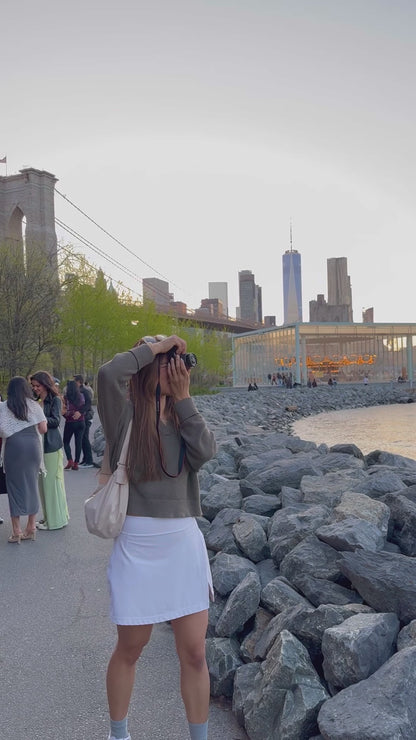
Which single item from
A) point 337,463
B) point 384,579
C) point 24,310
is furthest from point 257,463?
point 24,310

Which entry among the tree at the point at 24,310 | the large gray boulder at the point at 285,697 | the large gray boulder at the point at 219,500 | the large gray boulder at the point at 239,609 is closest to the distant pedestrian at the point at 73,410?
the large gray boulder at the point at 219,500

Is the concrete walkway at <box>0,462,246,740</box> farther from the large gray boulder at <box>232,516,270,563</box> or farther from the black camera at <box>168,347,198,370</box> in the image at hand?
the black camera at <box>168,347,198,370</box>

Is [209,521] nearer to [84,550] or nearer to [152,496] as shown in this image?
[84,550]

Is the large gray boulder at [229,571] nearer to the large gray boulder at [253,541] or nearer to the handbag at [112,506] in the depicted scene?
the large gray boulder at [253,541]

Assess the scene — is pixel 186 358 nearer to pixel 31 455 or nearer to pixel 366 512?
pixel 366 512

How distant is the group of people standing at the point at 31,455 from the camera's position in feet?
22.0

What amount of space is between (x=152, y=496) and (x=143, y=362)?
59 cm

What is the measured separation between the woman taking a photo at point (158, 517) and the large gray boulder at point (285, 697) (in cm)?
48

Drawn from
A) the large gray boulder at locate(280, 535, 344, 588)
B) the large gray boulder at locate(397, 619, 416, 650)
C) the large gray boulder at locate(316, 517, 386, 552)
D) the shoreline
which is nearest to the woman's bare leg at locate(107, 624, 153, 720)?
the large gray boulder at locate(397, 619, 416, 650)

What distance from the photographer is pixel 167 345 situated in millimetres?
2580

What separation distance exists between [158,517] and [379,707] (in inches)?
51.7

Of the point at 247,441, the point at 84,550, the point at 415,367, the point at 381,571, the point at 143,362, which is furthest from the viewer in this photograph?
the point at 415,367

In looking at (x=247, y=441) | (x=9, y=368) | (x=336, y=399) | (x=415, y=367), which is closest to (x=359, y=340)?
(x=415, y=367)

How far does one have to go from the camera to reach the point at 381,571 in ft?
12.2
